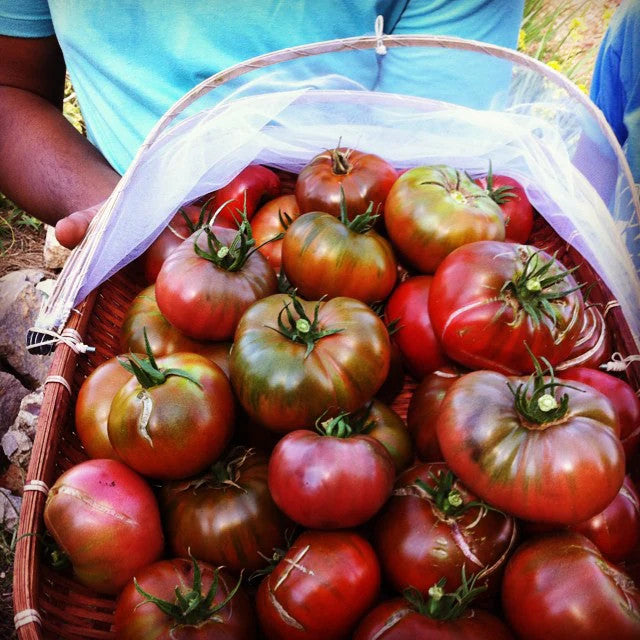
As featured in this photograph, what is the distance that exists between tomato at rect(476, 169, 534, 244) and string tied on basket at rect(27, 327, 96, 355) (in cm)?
96

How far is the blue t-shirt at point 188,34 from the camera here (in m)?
1.81

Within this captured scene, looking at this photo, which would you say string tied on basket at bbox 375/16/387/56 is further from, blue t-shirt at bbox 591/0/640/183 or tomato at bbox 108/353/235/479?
blue t-shirt at bbox 591/0/640/183

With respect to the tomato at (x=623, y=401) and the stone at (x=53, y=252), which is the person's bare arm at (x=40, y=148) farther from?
the tomato at (x=623, y=401)

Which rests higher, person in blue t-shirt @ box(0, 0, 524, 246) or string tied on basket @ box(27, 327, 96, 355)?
person in blue t-shirt @ box(0, 0, 524, 246)

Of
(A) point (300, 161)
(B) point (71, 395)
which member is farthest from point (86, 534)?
(A) point (300, 161)

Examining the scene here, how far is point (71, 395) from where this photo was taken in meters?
1.18

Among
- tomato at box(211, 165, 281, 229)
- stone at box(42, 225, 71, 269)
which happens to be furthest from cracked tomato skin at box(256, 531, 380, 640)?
stone at box(42, 225, 71, 269)

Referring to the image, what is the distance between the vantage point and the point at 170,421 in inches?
35.9

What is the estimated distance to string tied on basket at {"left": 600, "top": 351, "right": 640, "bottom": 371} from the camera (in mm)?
1181

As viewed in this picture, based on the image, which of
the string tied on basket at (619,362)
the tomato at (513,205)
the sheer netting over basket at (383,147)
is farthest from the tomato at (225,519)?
the tomato at (513,205)

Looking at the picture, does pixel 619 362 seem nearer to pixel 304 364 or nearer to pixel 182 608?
pixel 304 364

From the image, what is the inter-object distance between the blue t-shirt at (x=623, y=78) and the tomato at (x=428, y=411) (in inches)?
54.9

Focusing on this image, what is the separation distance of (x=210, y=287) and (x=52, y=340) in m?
0.39

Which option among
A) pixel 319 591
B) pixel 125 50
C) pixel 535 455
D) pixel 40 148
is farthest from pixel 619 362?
pixel 40 148
